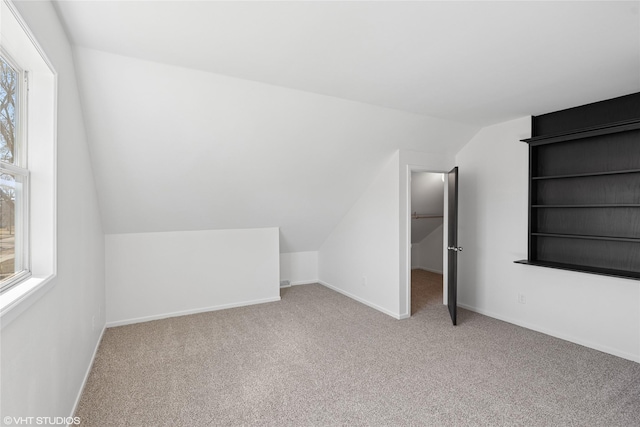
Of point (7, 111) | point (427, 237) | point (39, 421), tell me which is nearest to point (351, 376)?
point (39, 421)

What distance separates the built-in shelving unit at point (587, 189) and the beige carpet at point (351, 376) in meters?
0.89

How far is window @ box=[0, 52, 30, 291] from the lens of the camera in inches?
58.0

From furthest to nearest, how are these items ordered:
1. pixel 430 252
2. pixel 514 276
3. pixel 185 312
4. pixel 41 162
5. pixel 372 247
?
pixel 430 252 → pixel 372 247 → pixel 185 312 → pixel 514 276 → pixel 41 162

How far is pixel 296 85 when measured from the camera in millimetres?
2773

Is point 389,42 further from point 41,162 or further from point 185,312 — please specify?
point 185,312

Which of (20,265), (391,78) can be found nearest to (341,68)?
(391,78)

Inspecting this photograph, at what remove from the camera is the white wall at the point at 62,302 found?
1.32 m

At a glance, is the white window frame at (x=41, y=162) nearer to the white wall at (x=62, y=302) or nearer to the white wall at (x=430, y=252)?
the white wall at (x=62, y=302)

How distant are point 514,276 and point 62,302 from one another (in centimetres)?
418

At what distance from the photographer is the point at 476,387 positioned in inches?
95.5

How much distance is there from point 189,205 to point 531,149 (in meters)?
3.81

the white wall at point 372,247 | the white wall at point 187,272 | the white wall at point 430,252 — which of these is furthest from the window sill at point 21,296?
the white wall at point 430,252

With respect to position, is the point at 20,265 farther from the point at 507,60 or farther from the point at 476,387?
the point at 507,60

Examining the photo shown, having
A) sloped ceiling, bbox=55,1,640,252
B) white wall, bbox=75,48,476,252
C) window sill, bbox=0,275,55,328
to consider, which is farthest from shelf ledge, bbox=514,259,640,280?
window sill, bbox=0,275,55,328
